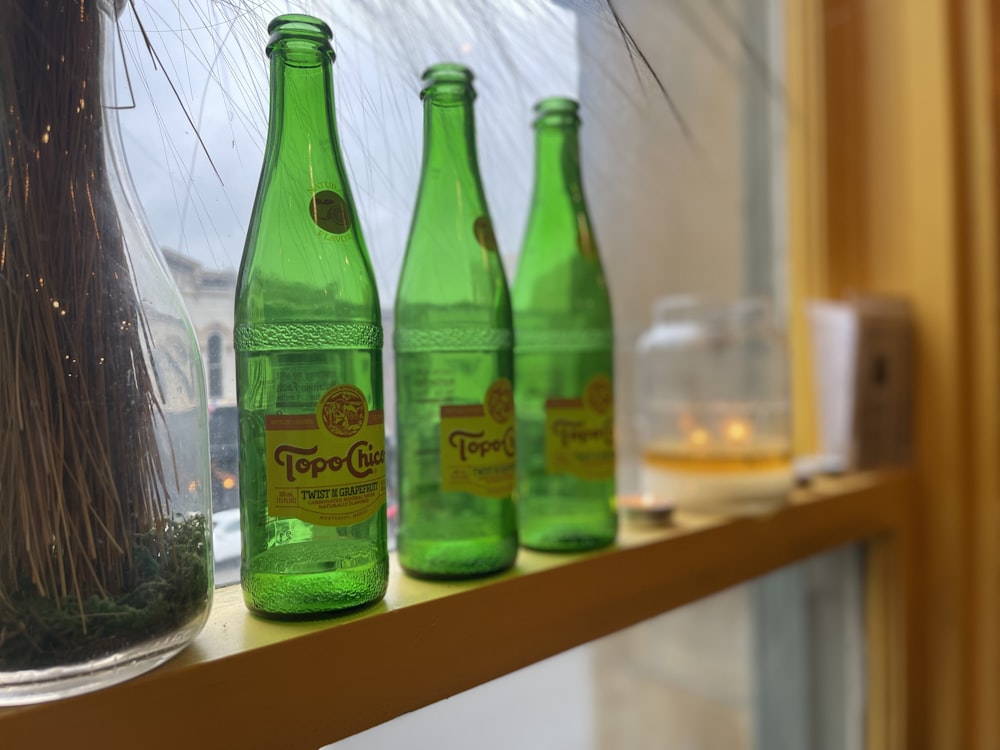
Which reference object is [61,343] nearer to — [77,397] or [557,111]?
[77,397]

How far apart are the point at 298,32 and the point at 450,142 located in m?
0.14

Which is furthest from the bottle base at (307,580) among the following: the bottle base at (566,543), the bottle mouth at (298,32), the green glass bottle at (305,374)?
the bottle mouth at (298,32)

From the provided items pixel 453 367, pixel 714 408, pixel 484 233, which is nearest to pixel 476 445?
pixel 453 367

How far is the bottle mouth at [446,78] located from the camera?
1.64 feet

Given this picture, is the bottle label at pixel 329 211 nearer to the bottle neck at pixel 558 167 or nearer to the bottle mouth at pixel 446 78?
the bottle mouth at pixel 446 78

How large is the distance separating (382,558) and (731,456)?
44 cm

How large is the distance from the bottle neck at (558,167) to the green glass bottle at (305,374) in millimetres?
229

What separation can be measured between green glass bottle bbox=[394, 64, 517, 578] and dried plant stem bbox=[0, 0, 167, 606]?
191mm

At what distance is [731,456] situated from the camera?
75 centimetres

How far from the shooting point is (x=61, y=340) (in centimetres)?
34

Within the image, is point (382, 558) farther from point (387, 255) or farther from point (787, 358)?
point (787, 358)

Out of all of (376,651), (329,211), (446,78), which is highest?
(446,78)

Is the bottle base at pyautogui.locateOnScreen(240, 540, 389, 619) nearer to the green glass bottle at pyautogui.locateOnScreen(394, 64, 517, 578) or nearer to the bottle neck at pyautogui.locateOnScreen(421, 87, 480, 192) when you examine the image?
the green glass bottle at pyautogui.locateOnScreen(394, 64, 517, 578)

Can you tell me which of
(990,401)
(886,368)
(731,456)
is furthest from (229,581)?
(990,401)
